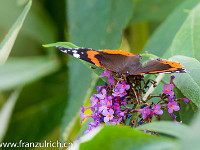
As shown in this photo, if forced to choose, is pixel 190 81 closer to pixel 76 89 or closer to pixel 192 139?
pixel 192 139

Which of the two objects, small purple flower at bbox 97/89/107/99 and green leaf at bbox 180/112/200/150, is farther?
small purple flower at bbox 97/89/107/99

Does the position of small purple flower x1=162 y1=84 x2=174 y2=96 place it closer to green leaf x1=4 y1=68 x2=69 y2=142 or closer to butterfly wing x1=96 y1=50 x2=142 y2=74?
butterfly wing x1=96 y1=50 x2=142 y2=74

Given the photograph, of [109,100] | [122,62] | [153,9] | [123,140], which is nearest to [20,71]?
[122,62]

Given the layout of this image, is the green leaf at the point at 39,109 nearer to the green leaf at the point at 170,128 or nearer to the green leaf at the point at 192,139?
the green leaf at the point at 170,128

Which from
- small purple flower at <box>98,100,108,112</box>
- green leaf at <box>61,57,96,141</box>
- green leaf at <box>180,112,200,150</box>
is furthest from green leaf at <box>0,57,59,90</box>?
green leaf at <box>180,112,200,150</box>

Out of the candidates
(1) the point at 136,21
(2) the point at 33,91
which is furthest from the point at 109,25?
(2) the point at 33,91

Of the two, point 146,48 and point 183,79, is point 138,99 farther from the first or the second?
point 146,48

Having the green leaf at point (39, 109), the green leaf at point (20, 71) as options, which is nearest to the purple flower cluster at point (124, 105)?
the green leaf at point (20, 71)
